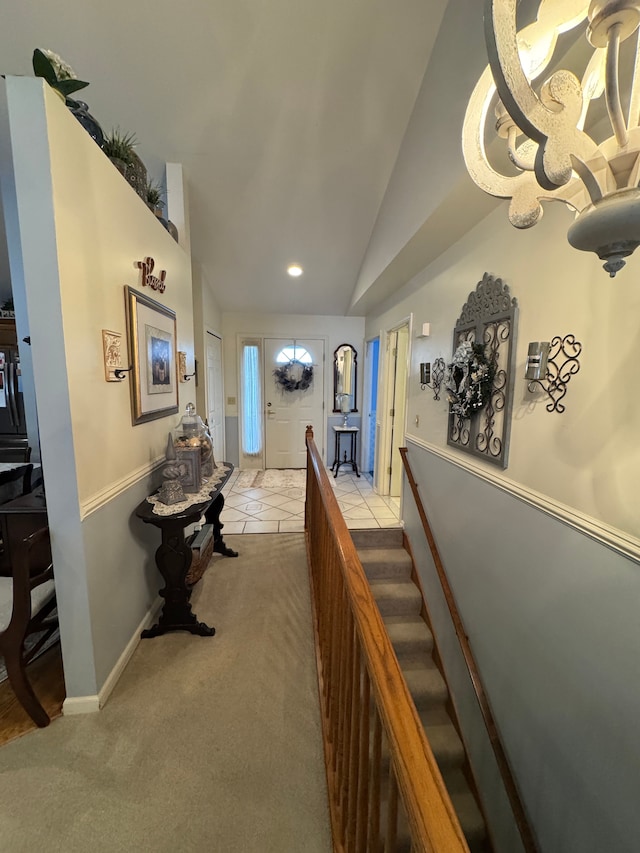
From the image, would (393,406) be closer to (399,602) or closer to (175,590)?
(399,602)

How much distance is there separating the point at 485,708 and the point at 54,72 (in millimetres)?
3509

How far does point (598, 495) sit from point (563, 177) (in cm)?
116

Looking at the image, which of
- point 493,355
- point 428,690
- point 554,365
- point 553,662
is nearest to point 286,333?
point 493,355

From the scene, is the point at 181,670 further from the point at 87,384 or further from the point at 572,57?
the point at 572,57

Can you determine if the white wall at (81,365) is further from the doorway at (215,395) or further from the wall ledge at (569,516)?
the doorway at (215,395)

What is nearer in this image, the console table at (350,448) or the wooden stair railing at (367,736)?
the wooden stair railing at (367,736)

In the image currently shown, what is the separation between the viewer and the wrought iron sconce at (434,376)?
7.94 feet

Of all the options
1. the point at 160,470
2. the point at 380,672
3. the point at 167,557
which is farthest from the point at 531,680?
the point at 160,470

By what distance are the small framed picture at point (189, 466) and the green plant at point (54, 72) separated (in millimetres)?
1554

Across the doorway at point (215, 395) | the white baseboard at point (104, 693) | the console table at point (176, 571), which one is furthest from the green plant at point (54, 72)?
the doorway at point (215, 395)

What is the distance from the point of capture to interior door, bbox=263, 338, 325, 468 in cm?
496

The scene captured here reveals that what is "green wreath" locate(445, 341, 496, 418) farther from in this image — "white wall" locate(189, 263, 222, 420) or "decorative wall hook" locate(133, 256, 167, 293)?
"white wall" locate(189, 263, 222, 420)

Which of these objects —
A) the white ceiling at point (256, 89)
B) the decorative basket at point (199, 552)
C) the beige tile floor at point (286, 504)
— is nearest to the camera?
the white ceiling at point (256, 89)

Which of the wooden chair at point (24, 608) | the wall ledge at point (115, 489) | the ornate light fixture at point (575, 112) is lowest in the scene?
the wooden chair at point (24, 608)
